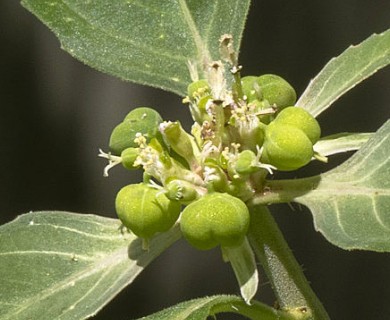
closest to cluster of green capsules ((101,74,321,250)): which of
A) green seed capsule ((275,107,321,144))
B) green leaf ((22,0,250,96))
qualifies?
green seed capsule ((275,107,321,144))

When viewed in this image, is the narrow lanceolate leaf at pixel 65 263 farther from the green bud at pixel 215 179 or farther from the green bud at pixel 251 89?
the green bud at pixel 251 89

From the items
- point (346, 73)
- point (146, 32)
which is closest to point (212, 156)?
point (346, 73)

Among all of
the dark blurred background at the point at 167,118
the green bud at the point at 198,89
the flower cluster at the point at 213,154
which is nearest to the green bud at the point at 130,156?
the flower cluster at the point at 213,154

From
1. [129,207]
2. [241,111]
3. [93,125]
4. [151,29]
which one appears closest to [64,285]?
[129,207]

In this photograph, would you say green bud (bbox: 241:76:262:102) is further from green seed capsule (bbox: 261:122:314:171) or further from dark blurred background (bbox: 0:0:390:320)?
dark blurred background (bbox: 0:0:390:320)

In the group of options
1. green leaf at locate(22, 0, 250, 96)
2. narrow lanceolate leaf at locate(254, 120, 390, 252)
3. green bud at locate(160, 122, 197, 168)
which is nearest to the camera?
narrow lanceolate leaf at locate(254, 120, 390, 252)

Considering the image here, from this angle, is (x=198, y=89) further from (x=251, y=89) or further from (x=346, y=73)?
(x=346, y=73)

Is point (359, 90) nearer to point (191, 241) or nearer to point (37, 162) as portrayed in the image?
point (37, 162)
